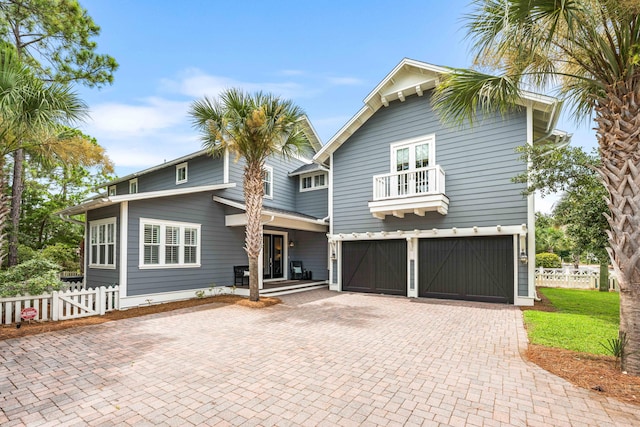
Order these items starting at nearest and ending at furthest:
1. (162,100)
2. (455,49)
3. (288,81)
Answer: (455,49)
(288,81)
(162,100)

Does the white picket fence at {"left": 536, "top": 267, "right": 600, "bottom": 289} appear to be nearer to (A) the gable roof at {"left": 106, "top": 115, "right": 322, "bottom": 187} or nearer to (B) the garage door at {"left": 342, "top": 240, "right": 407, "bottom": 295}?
(B) the garage door at {"left": 342, "top": 240, "right": 407, "bottom": 295}

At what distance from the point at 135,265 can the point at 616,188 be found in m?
11.4

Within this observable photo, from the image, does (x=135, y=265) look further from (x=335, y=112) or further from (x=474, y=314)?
(x=335, y=112)

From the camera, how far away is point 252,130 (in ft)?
31.7

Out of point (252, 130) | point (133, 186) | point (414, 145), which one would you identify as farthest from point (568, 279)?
point (133, 186)

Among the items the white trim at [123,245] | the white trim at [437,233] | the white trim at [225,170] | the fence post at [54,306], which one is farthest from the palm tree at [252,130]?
the fence post at [54,306]

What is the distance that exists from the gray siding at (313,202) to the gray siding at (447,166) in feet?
7.12

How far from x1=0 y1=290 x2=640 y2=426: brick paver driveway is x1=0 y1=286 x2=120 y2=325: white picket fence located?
4.56ft

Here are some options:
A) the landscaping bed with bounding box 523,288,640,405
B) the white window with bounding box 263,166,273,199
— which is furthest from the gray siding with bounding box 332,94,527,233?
the landscaping bed with bounding box 523,288,640,405

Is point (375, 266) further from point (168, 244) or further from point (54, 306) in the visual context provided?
point (54, 306)

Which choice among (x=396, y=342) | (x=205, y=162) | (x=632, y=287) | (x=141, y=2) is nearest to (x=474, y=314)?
(x=396, y=342)

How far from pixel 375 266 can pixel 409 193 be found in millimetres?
3352

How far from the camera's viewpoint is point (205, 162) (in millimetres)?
14180

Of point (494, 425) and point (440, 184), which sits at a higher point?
point (440, 184)
